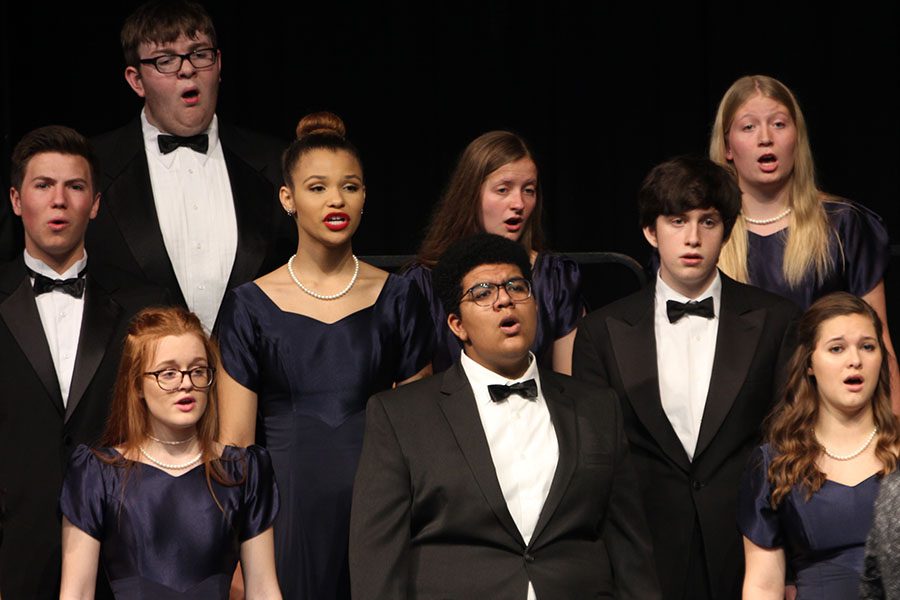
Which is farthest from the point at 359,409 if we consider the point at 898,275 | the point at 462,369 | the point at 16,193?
the point at 898,275

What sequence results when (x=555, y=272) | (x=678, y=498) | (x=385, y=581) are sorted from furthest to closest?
1. (x=555, y=272)
2. (x=678, y=498)
3. (x=385, y=581)

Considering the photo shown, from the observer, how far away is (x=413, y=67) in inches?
249

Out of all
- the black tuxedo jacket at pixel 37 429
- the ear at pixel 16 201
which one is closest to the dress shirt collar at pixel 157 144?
the ear at pixel 16 201

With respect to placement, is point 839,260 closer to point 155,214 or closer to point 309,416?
point 309,416

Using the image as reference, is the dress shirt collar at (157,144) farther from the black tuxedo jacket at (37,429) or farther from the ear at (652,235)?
the ear at (652,235)

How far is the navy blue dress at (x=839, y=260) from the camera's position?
4.63 m

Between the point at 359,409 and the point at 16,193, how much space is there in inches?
44.2

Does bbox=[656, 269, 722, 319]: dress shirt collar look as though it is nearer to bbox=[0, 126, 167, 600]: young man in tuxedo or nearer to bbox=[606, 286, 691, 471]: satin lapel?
bbox=[606, 286, 691, 471]: satin lapel

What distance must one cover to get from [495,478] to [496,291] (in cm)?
45

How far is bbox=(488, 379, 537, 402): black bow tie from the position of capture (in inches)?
151

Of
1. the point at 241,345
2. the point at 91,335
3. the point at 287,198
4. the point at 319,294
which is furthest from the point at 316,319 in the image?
the point at 91,335

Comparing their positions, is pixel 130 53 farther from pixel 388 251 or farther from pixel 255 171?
pixel 388 251

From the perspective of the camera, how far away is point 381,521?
3752mm

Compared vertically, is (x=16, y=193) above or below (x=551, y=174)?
below
